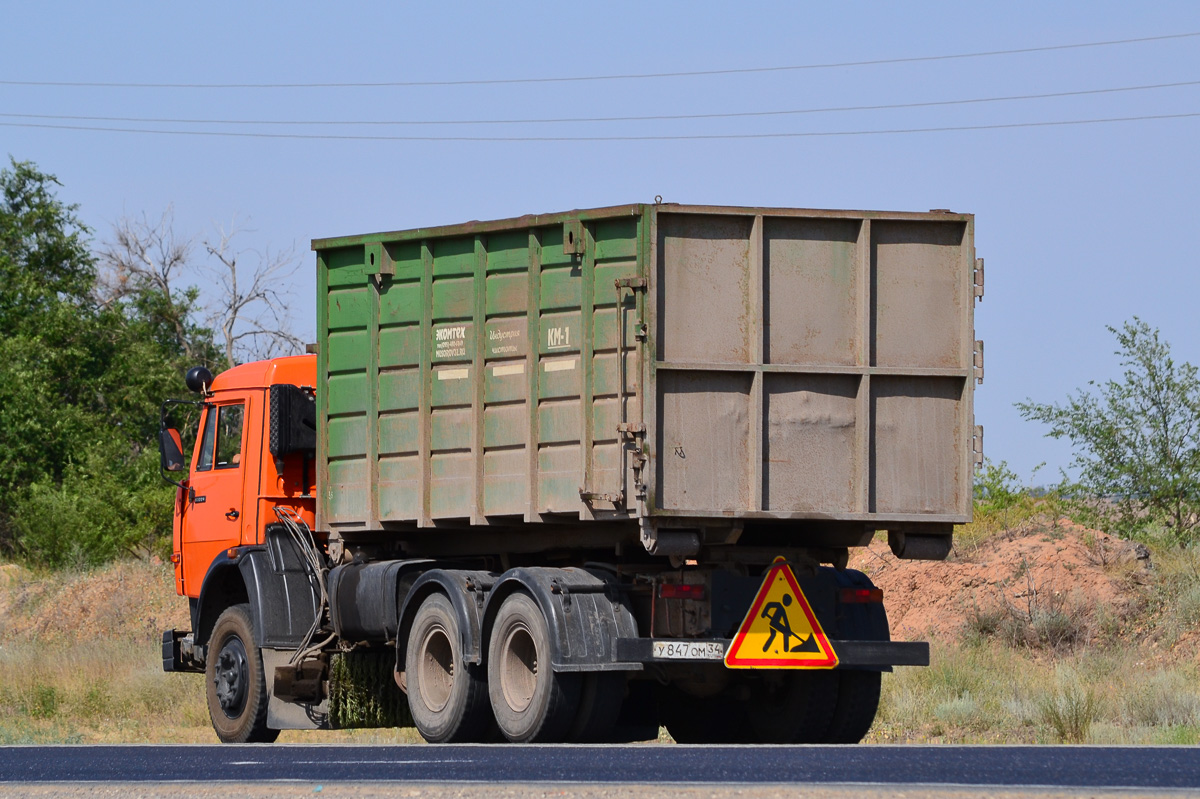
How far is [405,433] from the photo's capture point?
12242 millimetres

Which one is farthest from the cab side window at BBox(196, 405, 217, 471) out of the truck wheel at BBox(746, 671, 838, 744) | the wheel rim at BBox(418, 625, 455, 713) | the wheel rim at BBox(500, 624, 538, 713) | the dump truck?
the truck wheel at BBox(746, 671, 838, 744)

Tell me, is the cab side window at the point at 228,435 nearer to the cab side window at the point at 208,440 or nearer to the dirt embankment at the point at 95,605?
the cab side window at the point at 208,440

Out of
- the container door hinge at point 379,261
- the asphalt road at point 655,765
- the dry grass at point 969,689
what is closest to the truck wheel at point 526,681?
the asphalt road at point 655,765

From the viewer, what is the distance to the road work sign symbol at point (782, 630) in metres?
10.5

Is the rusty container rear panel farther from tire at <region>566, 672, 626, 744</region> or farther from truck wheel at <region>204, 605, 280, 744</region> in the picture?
truck wheel at <region>204, 605, 280, 744</region>

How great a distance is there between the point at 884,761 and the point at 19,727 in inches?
426

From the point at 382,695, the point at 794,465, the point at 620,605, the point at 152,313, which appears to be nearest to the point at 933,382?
the point at 794,465

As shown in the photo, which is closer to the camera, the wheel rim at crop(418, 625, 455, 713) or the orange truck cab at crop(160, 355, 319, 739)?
the wheel rim at crop(418, 625, 455, 713)

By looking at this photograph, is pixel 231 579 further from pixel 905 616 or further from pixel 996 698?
pixel 905 616

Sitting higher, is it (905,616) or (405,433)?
(405,433)

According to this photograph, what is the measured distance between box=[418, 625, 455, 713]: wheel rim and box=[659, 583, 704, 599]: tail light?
195cm

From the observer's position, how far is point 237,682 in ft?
44.6

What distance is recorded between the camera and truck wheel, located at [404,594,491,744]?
37.5ft

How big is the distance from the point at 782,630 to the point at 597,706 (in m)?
1.25
